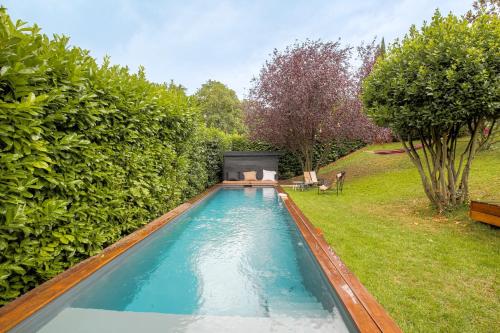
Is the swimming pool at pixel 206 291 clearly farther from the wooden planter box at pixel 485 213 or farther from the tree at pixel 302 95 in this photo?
the tree at pixel 302 95

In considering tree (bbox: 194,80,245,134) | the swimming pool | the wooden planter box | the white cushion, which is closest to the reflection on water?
the swimming pool

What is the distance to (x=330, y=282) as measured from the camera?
325cm

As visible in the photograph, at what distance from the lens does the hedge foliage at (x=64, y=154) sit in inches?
99.7

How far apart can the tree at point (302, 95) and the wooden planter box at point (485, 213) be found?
24.6ft

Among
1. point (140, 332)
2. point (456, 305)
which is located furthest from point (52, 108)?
point (456, 305)

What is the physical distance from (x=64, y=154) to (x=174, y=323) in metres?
2.23

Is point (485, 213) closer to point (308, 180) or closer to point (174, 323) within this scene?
point (174, 323)

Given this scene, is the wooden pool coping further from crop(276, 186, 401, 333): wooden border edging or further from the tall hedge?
the tall hedge

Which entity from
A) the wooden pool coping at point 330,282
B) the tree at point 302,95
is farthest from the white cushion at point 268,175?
the wooden pool coping at point 330,282

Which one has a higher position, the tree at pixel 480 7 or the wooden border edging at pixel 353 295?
the tree at pixel 480 7

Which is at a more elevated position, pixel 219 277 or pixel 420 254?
pixel 420 254

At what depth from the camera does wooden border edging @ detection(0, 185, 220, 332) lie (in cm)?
244

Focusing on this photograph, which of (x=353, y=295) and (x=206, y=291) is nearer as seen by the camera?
(x=353, y=295)

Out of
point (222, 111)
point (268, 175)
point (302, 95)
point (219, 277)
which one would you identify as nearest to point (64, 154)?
point (219, 277)
